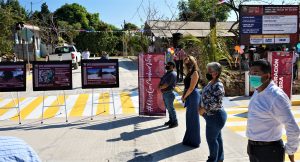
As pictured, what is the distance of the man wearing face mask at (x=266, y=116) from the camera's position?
376 cm

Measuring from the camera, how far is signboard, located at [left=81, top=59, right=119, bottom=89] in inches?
425

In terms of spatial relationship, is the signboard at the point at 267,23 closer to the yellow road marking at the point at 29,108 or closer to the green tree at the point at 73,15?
the yellow road marking at the point at 29,108

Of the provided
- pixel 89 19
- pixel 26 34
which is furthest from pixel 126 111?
pixel 89 19

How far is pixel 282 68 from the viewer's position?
39.3 feet

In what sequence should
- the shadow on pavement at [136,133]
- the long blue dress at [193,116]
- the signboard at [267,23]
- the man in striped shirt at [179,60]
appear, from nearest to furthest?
the long blue dress at [193,116] < the shadow on pavement at [136,133] < the signboard at [267,23] < the man in striped shirt at [179,60]

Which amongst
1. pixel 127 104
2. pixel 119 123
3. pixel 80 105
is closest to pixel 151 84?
pixel 119 123

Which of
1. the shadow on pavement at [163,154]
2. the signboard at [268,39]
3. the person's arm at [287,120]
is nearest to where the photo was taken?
the person's arm at [287,120]

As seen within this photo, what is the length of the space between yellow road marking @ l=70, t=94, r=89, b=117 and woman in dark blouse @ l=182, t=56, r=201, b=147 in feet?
16.2

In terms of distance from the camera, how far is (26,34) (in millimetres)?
25750

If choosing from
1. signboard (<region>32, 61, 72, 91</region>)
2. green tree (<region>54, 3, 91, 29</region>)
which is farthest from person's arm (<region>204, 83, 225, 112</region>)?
green tree (<region>54, 3, 91, 29</region>)

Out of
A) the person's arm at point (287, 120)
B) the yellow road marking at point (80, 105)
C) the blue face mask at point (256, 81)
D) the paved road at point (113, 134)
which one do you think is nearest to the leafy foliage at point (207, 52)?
the paved road at point (113, 134)

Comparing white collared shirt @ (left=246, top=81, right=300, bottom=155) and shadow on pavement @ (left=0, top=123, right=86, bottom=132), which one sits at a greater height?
white collared shirt @ (left=246, top=81, right=300, bottom=155)

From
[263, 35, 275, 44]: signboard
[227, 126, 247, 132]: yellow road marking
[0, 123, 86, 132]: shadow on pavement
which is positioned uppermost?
[263, 35, 275, 44]: signboard

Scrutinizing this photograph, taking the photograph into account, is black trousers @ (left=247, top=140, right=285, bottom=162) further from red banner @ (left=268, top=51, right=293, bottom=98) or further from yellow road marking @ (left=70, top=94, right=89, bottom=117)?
red banner @ (left=268, top=51, right=293, bottom=98)
